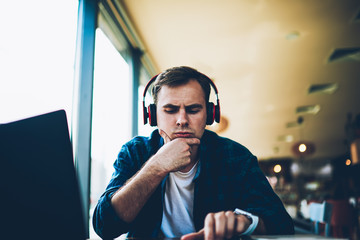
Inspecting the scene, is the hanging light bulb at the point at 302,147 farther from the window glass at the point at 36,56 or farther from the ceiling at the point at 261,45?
the window glass at the point at 36,56

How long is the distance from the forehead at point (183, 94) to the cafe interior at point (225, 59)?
0.79m

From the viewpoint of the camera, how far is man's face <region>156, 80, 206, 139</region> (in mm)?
1241

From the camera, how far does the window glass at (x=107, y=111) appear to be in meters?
2.52

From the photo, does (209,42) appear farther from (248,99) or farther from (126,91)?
(248,99)

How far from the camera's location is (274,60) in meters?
5.16

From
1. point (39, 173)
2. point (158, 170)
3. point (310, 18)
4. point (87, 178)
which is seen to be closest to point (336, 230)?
point (310, 18)

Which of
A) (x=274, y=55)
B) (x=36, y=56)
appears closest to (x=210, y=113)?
(x=36, y=56)

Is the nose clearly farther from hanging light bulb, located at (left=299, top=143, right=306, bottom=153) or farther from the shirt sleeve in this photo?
hanging light bulb, located at (left=299, top=143, right=306, bottom=153)

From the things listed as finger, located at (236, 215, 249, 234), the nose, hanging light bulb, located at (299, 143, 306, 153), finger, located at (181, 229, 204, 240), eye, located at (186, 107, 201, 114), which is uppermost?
hanging light bulb, located at (299, 143, 306, 153)

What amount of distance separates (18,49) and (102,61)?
124 centimetres

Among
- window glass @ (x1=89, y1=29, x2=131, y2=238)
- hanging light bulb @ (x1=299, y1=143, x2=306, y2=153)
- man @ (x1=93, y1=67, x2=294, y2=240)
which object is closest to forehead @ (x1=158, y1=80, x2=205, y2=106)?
man @ (x1=93, y1=67, x2=294, y2=240)

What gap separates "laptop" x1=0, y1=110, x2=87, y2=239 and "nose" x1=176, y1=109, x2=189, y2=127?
0.63 metres

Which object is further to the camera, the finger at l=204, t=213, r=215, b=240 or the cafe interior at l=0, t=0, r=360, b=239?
the cafe interior at l=0, t=0, r=360, b=239

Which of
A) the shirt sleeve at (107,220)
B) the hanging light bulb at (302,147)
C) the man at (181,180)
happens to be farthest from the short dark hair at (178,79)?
the hanging light bulb at (302,147)
